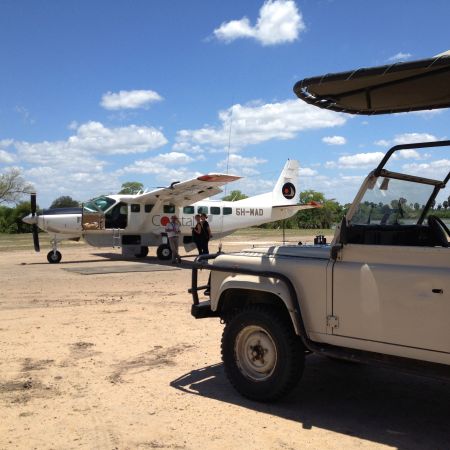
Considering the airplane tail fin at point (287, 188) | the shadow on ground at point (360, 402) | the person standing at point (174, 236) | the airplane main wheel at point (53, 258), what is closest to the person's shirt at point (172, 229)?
the person standing at point (174, 236)

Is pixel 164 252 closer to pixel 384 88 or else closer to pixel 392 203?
pixel 392 203

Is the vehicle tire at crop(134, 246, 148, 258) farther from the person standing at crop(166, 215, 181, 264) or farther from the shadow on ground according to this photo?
the shadow on ground

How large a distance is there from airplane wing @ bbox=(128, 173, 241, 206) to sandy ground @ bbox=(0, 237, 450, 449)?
38.9ft

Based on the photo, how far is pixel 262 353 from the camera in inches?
192

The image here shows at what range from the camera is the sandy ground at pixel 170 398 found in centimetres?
410

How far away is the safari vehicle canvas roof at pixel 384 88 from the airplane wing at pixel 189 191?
14408 millimetres

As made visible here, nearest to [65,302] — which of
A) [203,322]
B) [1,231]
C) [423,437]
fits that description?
[203,322]

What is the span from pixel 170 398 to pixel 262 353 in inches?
39.1

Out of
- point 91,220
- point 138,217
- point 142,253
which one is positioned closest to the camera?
point 91,220

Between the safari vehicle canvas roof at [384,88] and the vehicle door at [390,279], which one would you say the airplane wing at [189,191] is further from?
the vehicle door at [390,279]

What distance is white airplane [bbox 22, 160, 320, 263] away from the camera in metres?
21.2

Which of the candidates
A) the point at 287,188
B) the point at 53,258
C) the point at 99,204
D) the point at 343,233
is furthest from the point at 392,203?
the point at 287,188

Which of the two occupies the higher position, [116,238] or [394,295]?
[116,238]

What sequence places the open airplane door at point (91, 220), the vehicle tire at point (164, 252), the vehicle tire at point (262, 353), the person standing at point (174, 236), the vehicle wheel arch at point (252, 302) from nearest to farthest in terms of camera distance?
1. the vehicle wheel arch at point (252, 302)
2. the vehicle tire at point (262, 353)
3. the person standing at point (174, 236)
4. the vehicle tire at point (164, 252)
5. the open airplane door at point (91, 220)
